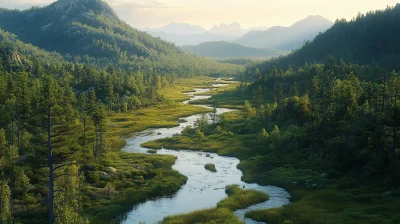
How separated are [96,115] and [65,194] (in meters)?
37.3

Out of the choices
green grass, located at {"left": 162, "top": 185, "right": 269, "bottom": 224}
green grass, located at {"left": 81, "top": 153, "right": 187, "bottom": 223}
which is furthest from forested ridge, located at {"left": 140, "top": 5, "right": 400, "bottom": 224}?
green grass, located at {"left": 81, "top": 153, "right": 187, "bottom": 223}

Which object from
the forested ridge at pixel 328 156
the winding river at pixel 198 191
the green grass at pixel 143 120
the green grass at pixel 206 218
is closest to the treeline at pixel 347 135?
the forested ridge at pixel 328 156

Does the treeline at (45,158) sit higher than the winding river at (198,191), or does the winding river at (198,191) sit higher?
the treeline at (45,158)

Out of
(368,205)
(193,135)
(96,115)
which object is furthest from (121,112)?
(368,205)

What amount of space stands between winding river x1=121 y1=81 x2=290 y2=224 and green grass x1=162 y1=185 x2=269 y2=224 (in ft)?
4.56

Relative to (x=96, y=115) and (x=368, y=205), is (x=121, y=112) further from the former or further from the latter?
(x=368, y=205)

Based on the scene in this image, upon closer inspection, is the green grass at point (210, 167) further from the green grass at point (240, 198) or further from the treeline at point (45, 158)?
the treeline at point (45, 158)

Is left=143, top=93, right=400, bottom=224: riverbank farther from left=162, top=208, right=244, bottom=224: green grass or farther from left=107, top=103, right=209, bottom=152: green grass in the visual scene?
left=107, top=103, right=209, bottom=152: green grass

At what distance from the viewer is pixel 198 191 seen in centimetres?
7444

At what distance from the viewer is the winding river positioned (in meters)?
63.1

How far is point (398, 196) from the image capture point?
58750 millimetres

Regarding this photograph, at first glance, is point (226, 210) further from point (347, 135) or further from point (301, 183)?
point (347, 135)

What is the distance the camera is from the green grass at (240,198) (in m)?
65.1

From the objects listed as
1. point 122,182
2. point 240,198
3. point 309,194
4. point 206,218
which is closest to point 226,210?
point 206,218
